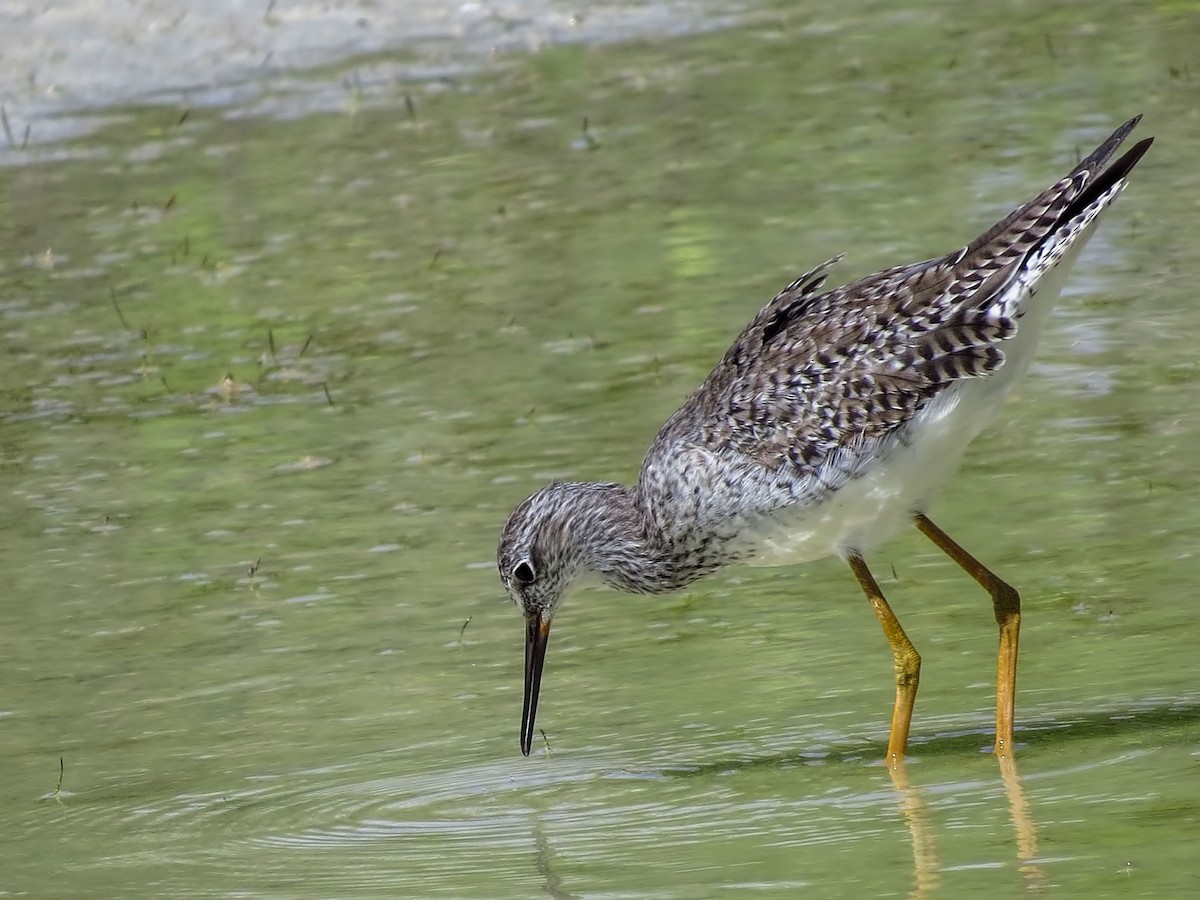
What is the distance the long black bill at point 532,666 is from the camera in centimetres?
662

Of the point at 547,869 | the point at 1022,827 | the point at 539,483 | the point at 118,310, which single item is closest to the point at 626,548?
the point at 547,869

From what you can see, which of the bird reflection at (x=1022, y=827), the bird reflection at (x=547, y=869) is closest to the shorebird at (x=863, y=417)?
the bird reflection at (x=1022, y=827)

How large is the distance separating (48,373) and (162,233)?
8.76 ft

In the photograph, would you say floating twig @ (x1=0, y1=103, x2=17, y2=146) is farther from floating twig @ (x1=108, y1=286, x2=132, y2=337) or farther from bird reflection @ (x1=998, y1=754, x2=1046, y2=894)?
bird reflection @ (x1=998, y1=754, x2=1046, y2=894)

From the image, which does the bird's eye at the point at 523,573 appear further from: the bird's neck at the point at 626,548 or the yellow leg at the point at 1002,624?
the yellow leg at the point at 1002,624

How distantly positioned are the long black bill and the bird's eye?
0.38 ft

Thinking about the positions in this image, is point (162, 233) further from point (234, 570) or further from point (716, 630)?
point (716, 630)

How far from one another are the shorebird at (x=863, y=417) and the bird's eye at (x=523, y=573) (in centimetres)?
2

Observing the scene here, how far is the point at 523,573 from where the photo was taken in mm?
7180

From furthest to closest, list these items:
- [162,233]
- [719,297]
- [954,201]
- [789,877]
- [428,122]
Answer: [428,122], [162,233], [954,201], [719,297], [789,877]

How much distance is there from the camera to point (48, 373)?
11.5 m

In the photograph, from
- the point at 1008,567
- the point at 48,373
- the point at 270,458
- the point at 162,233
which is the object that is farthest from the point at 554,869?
the point at 162,233

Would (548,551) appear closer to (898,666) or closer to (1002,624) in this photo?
(898,666)

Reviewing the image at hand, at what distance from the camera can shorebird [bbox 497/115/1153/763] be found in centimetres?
645
